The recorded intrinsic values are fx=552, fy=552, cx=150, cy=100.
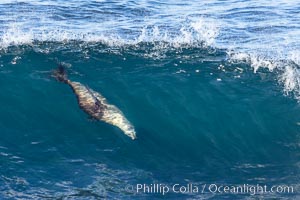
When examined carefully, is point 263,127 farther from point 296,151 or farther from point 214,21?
point 214,21

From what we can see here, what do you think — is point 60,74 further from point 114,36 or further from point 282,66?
point 282,66

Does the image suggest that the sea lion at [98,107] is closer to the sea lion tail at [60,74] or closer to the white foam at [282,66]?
the sea lion tail at [60,74]

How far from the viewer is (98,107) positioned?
11.8m

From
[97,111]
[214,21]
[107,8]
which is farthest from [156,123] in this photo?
[107,8]

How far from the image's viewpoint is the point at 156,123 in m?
12.0

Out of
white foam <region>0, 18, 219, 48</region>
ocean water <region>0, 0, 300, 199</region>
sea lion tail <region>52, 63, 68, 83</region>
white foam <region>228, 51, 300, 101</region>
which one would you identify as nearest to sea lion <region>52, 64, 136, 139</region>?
sea lion tail <region>52, 63, 68, 83</region>

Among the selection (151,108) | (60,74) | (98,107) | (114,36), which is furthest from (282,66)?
(60,74)

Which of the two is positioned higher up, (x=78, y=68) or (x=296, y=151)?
(x=78, y=68)

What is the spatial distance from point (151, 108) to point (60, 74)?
7.64ft

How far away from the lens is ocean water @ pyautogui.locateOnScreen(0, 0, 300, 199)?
400 inches

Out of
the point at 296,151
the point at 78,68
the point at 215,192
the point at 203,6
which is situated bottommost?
the point at 215,192

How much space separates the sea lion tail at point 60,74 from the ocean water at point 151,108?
0.44 feet

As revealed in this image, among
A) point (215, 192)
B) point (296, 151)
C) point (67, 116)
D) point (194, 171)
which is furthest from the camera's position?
point (67, 116)

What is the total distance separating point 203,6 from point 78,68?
8.03 metres
